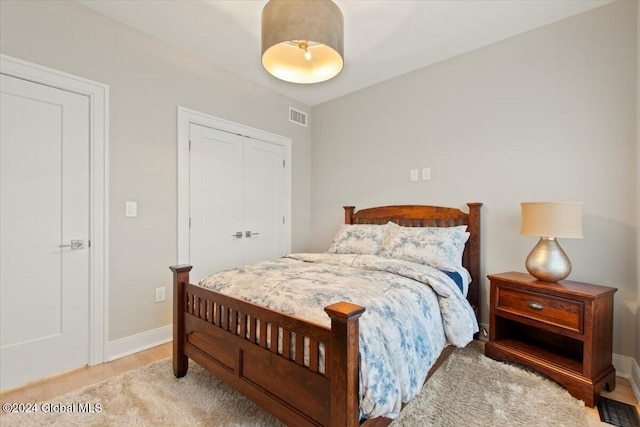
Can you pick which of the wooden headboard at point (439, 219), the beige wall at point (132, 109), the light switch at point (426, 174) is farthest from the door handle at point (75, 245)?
the light switch at point (426, 174)

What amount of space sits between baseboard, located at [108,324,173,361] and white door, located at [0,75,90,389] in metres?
0.18

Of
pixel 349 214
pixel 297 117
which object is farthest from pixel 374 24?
pixel 349 214

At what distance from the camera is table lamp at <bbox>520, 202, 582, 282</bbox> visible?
1.99m

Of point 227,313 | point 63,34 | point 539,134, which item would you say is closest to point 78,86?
point 63,34

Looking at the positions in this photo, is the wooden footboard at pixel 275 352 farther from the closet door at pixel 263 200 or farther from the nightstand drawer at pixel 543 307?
the nightstand drawer at pixel 543 307

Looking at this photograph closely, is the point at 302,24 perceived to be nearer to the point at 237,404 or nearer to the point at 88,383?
the point at 237,404

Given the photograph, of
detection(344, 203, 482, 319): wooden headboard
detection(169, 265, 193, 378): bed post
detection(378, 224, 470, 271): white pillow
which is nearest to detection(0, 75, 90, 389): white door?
detection(169, 265, 193, 378): bed post

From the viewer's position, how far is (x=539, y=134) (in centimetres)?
246

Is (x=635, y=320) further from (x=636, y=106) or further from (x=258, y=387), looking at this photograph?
(x=258, y=387)

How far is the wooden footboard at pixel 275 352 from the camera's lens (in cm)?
116

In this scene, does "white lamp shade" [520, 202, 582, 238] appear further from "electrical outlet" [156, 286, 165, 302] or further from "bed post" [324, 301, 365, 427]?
"electrical outlet" [156, 286, 165, 302]

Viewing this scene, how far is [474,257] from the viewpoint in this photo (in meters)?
2.71

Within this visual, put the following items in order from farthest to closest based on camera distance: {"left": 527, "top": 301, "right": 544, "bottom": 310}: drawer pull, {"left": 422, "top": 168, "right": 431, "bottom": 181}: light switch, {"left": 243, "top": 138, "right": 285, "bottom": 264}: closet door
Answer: {"left": 243, "top": 138, "right": 285, "bottom": 264}: closet door → {"left": 422, "top": 168, "right": 431, "bottom": 181}: light switch → {"left": 527, "top": 301, "right": 544, "bottom": 310}: drawer pull

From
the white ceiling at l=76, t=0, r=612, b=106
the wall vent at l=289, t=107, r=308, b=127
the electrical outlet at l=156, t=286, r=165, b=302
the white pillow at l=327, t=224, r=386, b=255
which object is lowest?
the electrical outlet at l=156, t=286, r=165, b=302
